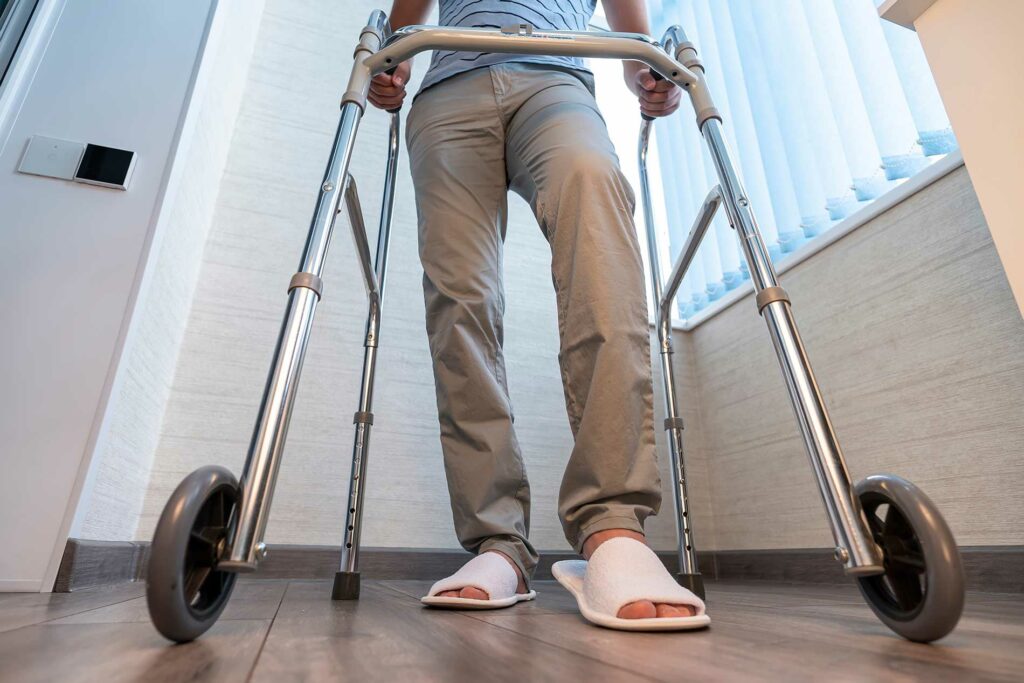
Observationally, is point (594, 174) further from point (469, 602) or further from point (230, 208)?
point (230, 208)

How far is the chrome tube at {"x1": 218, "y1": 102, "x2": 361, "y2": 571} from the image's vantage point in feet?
1.47

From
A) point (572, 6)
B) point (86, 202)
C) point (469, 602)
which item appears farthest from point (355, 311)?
point (469, 602)

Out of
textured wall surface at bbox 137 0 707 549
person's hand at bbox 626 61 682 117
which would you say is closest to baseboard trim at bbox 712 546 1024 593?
textured wall surface at bbox 137 0 707 549

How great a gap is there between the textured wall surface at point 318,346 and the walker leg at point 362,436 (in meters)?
0.48

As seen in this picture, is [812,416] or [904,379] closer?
[812,416]

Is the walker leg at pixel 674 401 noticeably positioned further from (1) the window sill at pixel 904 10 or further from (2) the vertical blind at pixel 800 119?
(1) the window sill at pixel 904 10

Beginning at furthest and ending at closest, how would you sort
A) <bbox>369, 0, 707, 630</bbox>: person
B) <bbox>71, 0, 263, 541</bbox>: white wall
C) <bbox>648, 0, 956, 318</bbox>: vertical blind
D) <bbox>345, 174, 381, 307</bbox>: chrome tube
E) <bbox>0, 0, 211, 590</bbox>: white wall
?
<bbox>648, 0, 956, 318</bbox>: vertical blind < <bbox>71, 0, 263, 541</bbox>: white wall < <bbox>0, 0, 211, 590</bbox>: white wall < <bbox>345, 174, 381, 307</bbox>: chrome tube < <bbox>369, 0, 707, 630</bbox>: person

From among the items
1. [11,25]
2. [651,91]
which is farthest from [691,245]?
[11,25]

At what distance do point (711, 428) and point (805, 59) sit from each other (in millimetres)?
988

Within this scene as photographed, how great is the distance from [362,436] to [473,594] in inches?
13.7

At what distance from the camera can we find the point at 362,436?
93cm

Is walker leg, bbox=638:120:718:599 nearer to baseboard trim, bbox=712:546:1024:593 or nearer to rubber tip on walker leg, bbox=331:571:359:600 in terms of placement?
baseboard trim, bbox=712:546:1024:593

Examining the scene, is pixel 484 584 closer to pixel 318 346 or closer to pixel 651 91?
pixel 651 91

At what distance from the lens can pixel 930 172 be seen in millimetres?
1105
